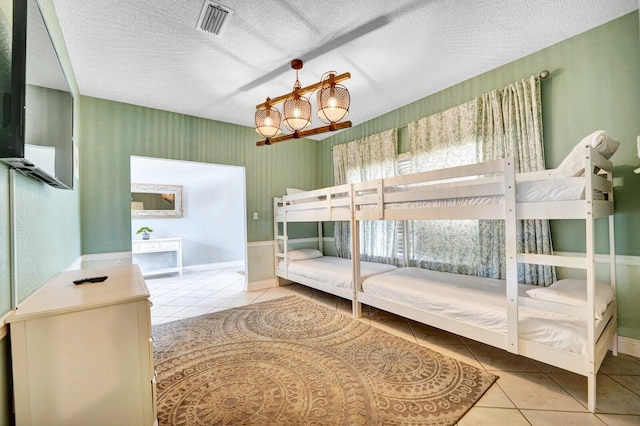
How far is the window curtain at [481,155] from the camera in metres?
2.35

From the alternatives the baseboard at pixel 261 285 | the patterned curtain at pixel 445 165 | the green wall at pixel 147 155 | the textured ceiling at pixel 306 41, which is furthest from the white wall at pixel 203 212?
the patterned curtain at pixel 445 165

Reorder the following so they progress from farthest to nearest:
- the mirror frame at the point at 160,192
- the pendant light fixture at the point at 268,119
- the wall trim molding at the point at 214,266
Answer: the wall trim molding at the point at 214,266 < the mirror frame at the point at 160,192 < the pendant light fixture at the point at 268,119

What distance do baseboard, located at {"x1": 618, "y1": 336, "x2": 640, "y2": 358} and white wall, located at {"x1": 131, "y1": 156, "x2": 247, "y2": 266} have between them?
5581 millimetres

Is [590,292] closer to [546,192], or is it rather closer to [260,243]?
[546,192]

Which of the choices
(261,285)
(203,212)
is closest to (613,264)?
(261,285)

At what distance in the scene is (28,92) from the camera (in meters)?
1.05

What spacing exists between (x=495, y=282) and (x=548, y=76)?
6.31 feet

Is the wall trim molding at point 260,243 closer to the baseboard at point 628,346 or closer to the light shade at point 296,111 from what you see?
the light shade at point 296,111

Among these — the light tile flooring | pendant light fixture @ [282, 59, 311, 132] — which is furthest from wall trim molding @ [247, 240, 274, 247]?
pendant light fixture @ [282, 59, 311, 132]

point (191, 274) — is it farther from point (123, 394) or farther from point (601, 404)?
point (601, 404)

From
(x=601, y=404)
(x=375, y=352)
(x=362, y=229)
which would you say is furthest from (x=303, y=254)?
(x=601, y=404)

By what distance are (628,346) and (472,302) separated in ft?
4.18

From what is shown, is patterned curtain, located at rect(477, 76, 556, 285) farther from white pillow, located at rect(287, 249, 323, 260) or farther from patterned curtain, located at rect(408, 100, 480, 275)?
white pillow, located at rect(287, 249, 323, 260)

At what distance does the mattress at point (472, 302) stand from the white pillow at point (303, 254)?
1534mm
